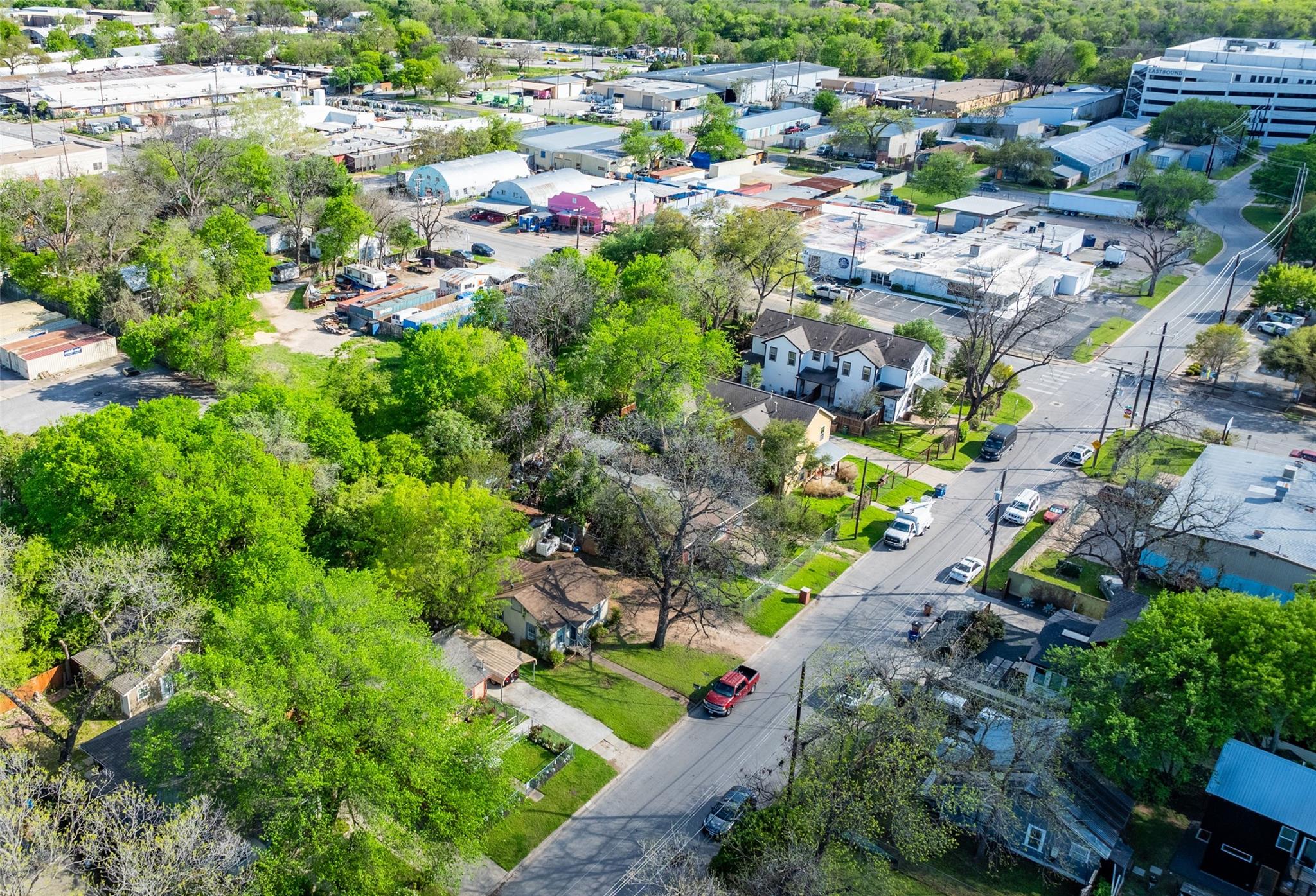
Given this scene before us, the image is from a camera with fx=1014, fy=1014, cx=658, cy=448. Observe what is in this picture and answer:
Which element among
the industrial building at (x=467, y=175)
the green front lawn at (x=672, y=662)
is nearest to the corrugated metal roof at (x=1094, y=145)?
the industrial building at (x=467, y=175)

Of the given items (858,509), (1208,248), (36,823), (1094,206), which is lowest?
(858,509)

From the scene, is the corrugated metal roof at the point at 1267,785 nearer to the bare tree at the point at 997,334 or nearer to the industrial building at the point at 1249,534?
the industrial building at the point at 1249,534

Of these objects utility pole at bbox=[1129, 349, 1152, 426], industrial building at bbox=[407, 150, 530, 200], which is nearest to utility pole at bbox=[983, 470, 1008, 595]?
utility pole at bbox=[1129, 349, 1152, 426]

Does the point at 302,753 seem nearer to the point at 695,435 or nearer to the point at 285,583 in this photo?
the point at 285,583

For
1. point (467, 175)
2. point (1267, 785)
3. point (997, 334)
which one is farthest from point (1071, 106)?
point (1267, 785)

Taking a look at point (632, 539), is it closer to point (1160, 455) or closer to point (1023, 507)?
point (1023, 507)

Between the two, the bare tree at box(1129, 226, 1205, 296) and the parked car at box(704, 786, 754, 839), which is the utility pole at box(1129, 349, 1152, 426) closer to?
the bare tree at box(1129, 226, 1205, 296)

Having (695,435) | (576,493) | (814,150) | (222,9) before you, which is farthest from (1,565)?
(222,9)
